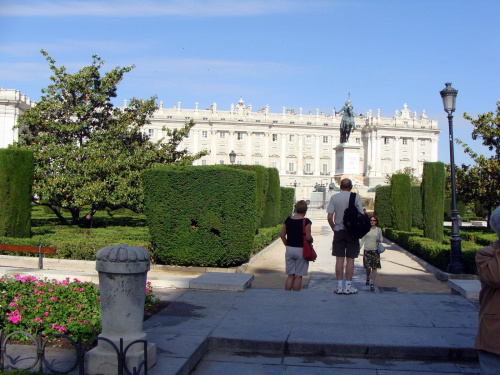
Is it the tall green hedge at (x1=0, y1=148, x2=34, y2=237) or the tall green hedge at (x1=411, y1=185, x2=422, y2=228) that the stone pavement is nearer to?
the tall green hedge at (x1=0, y1=148, x2=34, y2=237)

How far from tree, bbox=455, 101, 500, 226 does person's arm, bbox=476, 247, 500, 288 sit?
18958mm

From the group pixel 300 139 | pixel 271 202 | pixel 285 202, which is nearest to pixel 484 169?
pixel 271 202

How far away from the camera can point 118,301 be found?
4.45 metres

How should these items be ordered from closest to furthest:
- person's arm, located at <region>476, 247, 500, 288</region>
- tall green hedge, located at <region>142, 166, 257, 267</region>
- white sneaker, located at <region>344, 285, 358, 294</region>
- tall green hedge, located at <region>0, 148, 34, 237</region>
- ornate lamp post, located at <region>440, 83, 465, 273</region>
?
1. person's arm, located at <region>476, 247, 500, 288</region>
2. white sneaker, located at <region>344, 285, 358, 294</region>
3. ornate lamp post, located at <region>440, 83, 465, 273</region>
4. tall green hedge, located at <region>142, 166, 257, 267</region>
5. tall green hedge, located at <region>0, 148, 34, 237</region>

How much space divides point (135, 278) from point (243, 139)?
92944 millimetres

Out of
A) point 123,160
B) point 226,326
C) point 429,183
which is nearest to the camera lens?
point 226,326

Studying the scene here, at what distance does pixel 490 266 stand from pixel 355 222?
165 inches

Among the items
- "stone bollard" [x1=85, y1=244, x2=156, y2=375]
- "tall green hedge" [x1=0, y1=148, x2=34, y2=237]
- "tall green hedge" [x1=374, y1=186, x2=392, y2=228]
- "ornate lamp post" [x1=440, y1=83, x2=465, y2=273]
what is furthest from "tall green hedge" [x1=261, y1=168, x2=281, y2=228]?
"stone bollard" [x1=85, y1=244, x2=156, y2=375]

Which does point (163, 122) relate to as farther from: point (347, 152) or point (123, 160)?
point (123, 160)

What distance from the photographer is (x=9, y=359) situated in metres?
4.89

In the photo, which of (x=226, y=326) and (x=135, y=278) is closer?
(x=135, y=278)

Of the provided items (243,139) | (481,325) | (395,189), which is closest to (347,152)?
(395,189)

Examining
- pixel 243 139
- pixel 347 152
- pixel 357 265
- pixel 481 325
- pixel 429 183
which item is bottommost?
pixel 357 265

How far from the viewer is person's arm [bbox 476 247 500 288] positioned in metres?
3.47
